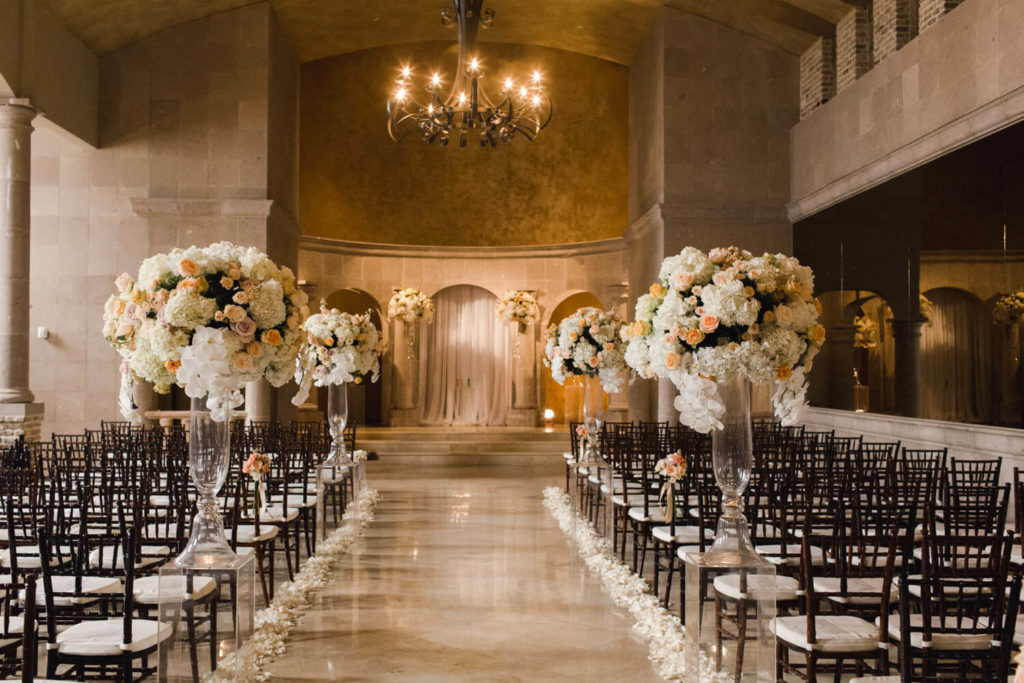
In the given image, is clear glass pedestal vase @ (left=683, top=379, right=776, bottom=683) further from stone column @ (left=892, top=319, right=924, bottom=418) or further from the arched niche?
the arched niche

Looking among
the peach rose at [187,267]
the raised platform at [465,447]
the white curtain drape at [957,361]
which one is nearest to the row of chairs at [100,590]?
the peach rose at [187,267]

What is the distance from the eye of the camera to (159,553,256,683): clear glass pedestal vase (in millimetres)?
4547

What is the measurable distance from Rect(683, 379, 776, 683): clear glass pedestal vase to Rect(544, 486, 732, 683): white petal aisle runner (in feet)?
0.31

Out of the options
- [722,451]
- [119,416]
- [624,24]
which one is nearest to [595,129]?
[624,24]

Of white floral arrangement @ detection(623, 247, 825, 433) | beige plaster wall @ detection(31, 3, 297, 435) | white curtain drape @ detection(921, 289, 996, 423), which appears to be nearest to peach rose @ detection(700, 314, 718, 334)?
white floral arrangement @ detection(623, 247, 825, 433)

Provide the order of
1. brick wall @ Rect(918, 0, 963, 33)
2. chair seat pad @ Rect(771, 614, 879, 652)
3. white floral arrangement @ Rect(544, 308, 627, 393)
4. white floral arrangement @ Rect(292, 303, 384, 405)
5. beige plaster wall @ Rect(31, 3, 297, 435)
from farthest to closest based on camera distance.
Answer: beige plaster wall @ Rect(31, 3, 297, 435)
brick wall @ Rect(918, 0, 963, 33)
white floral arrangement @ Rect(292, 303, 384, 405)
white floral arrangement @ Rect(544, 308, 627, 393)
chair seat pad @ Rect(771, 614, 879, 652)

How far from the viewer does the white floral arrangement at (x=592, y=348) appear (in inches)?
432

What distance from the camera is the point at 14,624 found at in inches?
170

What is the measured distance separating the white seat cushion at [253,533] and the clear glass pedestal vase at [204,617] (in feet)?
4.08

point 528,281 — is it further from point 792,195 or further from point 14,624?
point 14,624

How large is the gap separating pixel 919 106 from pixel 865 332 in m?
3.31

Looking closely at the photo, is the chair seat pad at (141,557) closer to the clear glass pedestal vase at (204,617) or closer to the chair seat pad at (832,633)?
the clear glass pedestal vase at (204,617)

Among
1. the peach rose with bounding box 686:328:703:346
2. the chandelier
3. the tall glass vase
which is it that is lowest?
the tall glass vase

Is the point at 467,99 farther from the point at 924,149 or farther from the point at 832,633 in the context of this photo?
the point at 832,633
